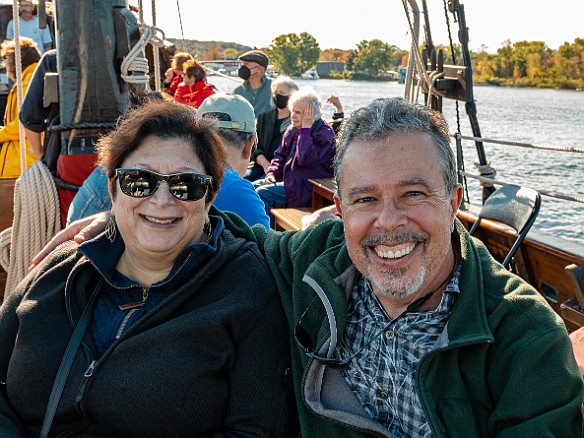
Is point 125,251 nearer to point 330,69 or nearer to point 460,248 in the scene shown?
point 460,248

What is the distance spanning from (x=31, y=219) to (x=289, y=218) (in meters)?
1.64

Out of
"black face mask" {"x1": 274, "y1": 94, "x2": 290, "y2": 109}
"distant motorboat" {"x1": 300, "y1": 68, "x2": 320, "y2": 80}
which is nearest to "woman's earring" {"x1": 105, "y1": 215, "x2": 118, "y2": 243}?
"black face mask" {"x1": 274, "y1": 94, "x2": 290, "y2": 109}

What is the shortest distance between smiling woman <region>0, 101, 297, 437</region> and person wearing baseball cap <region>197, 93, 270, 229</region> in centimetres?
65

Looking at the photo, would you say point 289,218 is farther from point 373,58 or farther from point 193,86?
point 373,58

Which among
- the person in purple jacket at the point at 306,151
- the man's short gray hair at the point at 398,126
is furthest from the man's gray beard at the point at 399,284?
the person in purple jacket at the point at 306,151

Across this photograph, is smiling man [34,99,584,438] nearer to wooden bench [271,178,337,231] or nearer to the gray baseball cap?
the gray baseball cap

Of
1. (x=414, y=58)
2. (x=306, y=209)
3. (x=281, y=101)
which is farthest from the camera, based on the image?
(x=281, y=101)

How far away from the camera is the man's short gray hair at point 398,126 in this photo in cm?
168

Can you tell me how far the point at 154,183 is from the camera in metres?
1.90

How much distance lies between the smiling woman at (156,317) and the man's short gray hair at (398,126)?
453 mm

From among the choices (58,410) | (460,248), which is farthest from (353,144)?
(58,410)

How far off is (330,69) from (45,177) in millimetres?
102442

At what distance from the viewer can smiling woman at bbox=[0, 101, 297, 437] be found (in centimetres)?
178

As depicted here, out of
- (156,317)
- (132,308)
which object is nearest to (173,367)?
(156,317)
